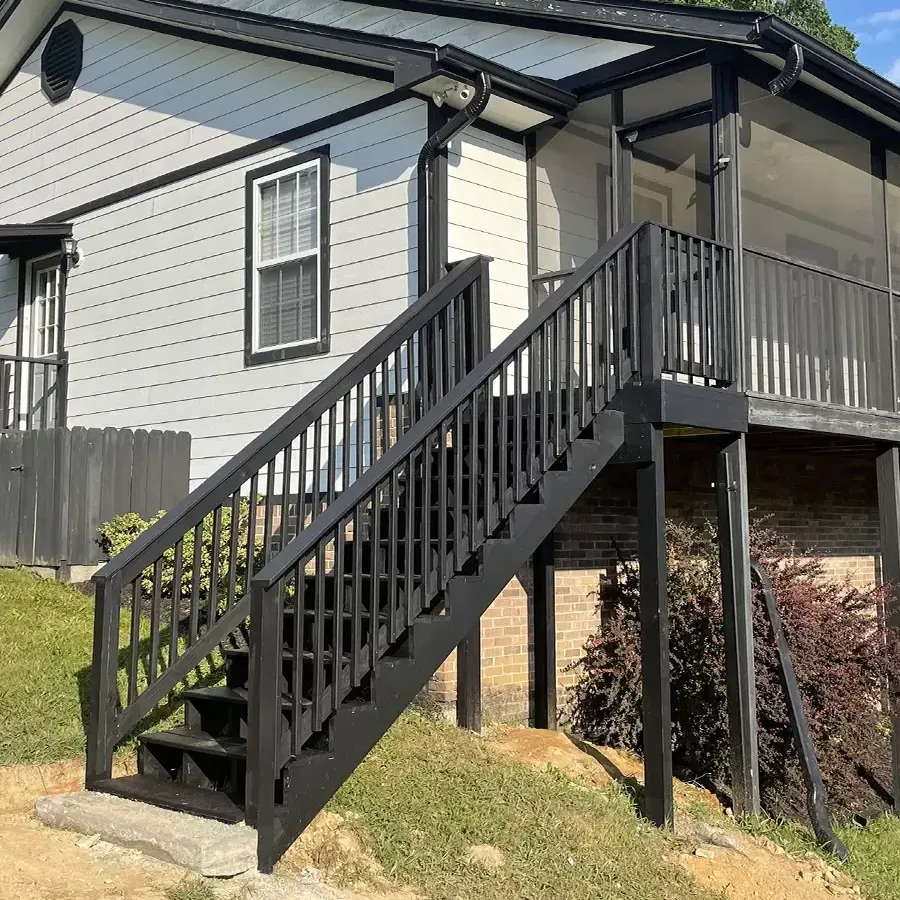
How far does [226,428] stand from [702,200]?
5.13 meters

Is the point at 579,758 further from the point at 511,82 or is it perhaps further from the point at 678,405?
the point at 511,82

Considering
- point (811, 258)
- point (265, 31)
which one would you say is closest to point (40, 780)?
point (265, 31)

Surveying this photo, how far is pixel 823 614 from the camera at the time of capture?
8141 mm

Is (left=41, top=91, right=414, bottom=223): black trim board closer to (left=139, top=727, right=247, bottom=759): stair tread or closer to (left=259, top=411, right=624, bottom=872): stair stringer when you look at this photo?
(left=259, top=411, right=624, bottom=872): stair stringer

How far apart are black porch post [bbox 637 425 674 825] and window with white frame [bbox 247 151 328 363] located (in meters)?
3.19

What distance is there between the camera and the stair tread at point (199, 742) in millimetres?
5105

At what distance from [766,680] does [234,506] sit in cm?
417

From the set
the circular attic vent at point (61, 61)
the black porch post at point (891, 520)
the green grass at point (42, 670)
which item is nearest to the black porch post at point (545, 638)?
the black porch post at point (891, 520)

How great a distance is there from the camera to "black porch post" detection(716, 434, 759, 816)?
6.95 metres

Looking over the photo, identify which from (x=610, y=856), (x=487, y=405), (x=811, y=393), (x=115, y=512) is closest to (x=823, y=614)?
(x=811, y=393)

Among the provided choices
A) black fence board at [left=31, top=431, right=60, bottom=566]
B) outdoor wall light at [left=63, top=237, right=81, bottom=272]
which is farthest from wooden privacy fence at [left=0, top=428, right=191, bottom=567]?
outdoor wall light at [left=63, top=237, right=81, bottom=272]

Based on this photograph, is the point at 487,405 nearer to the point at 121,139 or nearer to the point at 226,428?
the point at 226,428

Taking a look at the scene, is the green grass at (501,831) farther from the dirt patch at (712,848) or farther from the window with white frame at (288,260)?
the window with white frame at (288,260)

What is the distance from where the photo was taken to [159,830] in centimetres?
457
